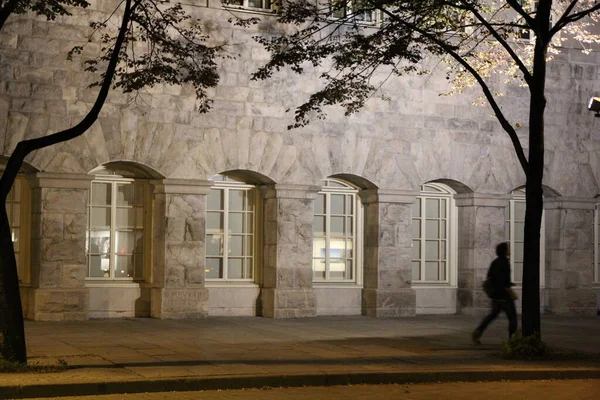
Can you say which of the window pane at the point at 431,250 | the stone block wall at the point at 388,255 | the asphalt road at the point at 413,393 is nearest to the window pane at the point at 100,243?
the stone block wall at the point at 388,255

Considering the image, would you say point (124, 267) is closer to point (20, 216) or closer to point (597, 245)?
point (20, 216)

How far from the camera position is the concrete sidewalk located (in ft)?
36.3

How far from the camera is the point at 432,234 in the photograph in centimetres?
2186

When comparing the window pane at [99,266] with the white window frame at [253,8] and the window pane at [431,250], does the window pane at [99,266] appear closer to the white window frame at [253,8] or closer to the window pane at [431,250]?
the white window frame at [253,8]

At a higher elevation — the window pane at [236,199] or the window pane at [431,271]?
the window pane at [236,199]

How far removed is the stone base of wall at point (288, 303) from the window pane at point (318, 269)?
832mm

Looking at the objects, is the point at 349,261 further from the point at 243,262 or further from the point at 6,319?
the point at 6,319

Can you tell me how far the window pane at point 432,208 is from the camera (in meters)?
21.8

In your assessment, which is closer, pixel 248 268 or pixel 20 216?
pixel 20 216

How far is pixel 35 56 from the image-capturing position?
17.6m

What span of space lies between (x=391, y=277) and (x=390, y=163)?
219 cm

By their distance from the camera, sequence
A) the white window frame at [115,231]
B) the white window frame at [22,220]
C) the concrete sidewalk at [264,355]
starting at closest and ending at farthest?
the concrete sidewalk at [264,355] → the white window frame at [22,220] → the white window frame at [115,231]

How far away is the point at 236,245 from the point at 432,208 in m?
4.36

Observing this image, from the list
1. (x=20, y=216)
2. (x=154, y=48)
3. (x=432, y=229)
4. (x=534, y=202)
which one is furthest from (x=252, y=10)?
(x=534, y=202)
